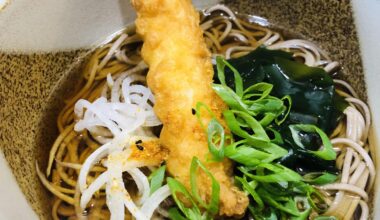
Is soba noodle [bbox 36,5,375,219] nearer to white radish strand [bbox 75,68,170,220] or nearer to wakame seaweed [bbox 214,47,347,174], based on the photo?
white radish strand [bbox 75,68,170,220]

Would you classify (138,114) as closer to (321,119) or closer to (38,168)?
(38,168)

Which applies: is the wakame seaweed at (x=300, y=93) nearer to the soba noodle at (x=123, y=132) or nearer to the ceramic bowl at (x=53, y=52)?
the soba noodle at (x=123, y=132)

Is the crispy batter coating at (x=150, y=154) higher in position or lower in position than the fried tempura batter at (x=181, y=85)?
lower

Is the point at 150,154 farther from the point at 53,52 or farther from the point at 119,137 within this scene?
the point at 53,52

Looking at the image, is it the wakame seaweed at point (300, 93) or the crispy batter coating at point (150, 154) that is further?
the wakame seaweed at point (300, 93)

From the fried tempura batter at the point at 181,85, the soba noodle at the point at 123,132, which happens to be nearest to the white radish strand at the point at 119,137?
the soba noodle at the point at 123,132

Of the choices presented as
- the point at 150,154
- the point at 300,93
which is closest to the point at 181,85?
the point at 150,154

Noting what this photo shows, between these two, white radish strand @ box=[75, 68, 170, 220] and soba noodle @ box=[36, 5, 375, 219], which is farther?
soba noodle @ box=[36, 5, 375, 219]

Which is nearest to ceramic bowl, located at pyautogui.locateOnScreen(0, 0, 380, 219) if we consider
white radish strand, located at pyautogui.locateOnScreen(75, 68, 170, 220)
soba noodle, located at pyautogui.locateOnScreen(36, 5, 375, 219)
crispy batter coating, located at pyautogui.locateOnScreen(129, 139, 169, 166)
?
soba noodle, located at pyautogui.locateOnScreen(36, 5, 375, 219)
